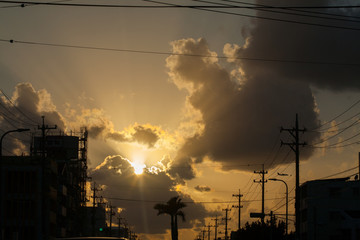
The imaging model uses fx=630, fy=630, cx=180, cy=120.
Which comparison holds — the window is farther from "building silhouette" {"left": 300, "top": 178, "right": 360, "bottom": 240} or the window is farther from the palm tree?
the palm tree

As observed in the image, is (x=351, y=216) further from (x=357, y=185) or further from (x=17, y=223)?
(x=17, y=223)

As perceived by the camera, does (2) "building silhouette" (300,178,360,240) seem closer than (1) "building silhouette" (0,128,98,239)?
No

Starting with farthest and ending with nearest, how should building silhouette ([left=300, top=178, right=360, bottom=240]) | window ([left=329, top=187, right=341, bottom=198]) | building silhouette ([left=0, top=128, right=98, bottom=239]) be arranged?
window ([left=329, top=187, right=341, bottom=198]), building silhouette ([left=300, top=178, right=360, bottom=240]), building silhouette ([left=0, top=128, right=98, bottom=239])

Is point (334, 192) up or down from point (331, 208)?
up

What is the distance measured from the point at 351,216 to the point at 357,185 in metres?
7.41

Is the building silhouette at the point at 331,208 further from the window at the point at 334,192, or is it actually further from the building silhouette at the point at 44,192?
the building silhouette at the point at 44,192

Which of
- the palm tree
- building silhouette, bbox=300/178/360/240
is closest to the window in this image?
building silhouette, bbox=300/178/360/240

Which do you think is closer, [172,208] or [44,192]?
[44,192]

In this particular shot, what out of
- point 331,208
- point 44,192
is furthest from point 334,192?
point 44,192

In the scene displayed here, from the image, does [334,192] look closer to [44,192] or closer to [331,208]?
[331,208]

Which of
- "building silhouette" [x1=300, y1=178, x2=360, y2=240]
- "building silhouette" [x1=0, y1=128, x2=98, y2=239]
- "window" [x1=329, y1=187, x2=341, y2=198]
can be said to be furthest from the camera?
"window" [x1=329, y1=187, x2=341, y2=198]

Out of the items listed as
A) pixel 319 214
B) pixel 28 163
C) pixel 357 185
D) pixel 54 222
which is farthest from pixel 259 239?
pixel 28 163

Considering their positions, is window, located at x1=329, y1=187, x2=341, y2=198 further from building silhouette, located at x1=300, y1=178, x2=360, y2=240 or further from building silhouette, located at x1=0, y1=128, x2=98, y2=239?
building silhouette, located at x1=0, y1=128, x2=98, y2=239

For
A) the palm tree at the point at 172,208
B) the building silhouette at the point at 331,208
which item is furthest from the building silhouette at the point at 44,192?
the building silhouette at the point at 331,208
